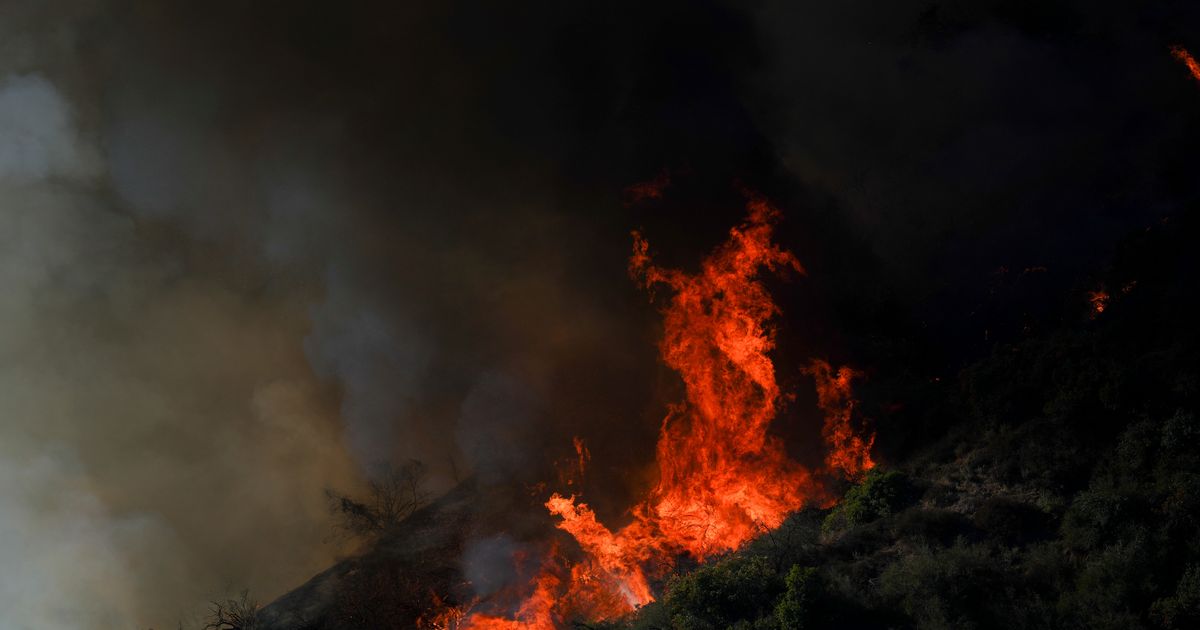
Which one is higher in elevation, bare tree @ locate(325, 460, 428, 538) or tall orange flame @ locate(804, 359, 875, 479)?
bare tree @ locate(325, 460, 428, 538)

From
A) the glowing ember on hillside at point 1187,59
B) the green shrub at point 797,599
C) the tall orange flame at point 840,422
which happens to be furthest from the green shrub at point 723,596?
the glowing ember on hillside at point 1187,59

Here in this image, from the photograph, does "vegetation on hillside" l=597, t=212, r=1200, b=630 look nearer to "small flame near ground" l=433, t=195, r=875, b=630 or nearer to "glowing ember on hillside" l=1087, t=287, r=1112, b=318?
"glowing ember on hillside" l=1087, t=287, r=1112, b=318

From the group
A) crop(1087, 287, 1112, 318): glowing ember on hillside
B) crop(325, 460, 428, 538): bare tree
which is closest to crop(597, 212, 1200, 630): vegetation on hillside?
crop(1087, 287, 1112, 318): glowing ember on hillside

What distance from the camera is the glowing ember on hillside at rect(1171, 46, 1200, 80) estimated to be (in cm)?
3156

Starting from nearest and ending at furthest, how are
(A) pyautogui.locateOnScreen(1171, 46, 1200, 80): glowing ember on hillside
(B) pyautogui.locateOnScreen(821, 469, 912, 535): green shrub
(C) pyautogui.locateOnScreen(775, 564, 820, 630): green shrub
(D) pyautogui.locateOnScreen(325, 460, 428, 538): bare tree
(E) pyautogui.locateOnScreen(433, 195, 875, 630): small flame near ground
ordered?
(C) pyautogui.locateOnScreen(775, 564, 820, 630): green shrub
(B) pyautogui.locateOnScreen(821, 469, 912, 535): green shrub
(E) pyautogui.locateOnScreen(433, 195, 875, 630): small flame near ground
(A) pyautogui.locateOnScreen(1171, 46, 1200, 80): glowing ember on hillside
(D) pyautogui.locateOnScreen(325, 460, 428, 538): bare tree

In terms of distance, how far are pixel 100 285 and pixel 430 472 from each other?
19.6 metres

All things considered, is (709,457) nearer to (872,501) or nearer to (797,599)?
(872,501)

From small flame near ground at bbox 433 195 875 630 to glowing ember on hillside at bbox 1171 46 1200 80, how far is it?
63.1 ft

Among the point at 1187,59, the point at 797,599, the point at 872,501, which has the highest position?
the point at 1187,59

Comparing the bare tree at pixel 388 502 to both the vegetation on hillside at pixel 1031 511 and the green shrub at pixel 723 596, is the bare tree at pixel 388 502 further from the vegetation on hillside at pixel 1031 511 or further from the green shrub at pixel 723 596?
the green shrub at pixel 723 596

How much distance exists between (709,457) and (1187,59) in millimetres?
26532

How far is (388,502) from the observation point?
33.1m

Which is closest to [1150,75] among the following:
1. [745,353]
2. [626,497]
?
[745,353]

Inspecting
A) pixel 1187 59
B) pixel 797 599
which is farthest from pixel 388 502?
pixel 1187 59
